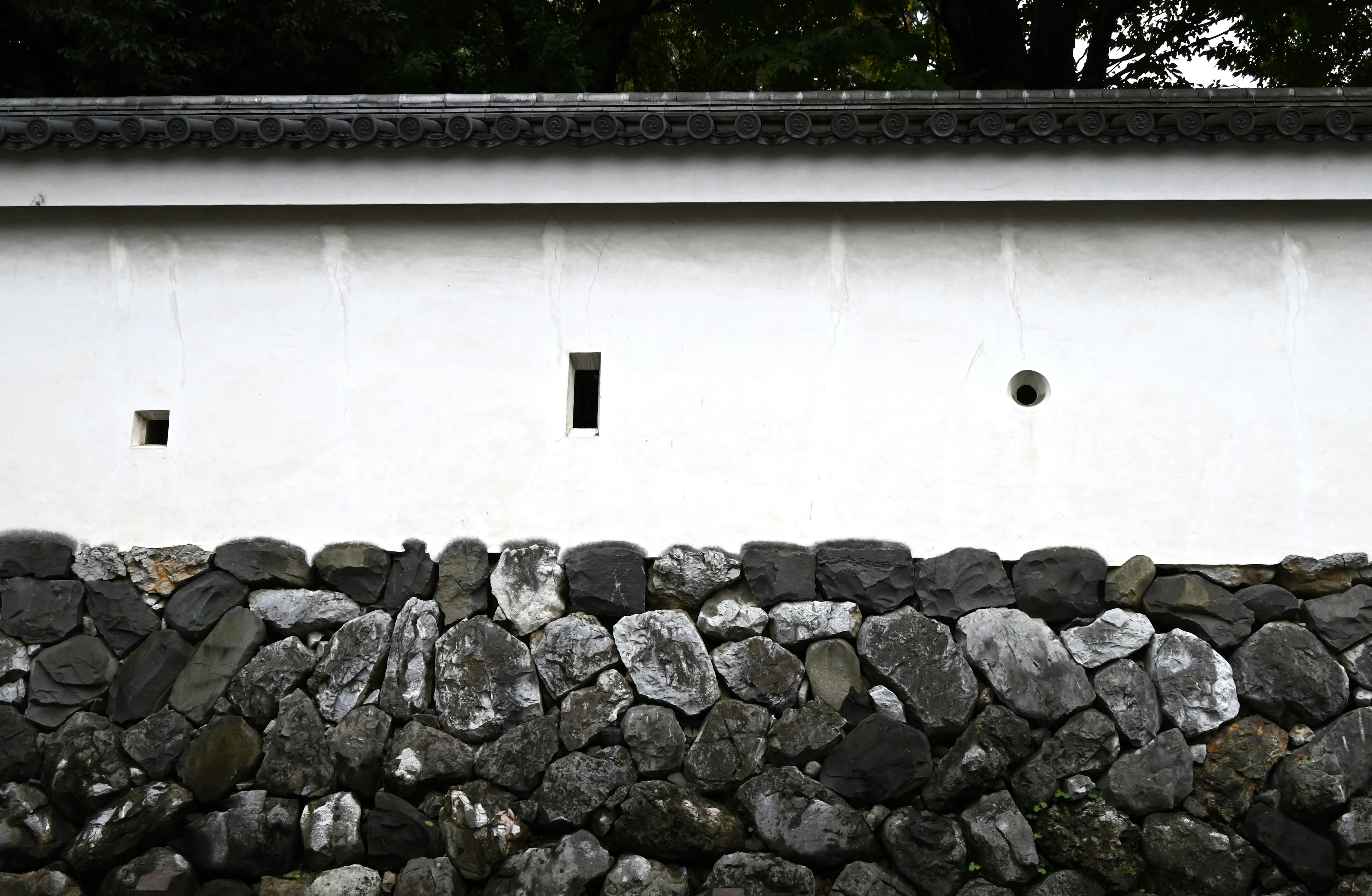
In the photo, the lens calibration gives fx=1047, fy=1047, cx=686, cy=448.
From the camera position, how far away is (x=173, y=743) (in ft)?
19.4

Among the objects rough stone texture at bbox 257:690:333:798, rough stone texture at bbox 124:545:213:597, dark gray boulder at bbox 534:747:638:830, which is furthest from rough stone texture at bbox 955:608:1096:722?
rough stone texture at bbox 124:545:213:597

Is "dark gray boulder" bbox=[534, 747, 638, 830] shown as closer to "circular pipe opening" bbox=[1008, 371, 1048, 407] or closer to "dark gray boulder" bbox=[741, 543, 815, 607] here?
"dark gray boulder" bbox=[741, 543, 815, 607]

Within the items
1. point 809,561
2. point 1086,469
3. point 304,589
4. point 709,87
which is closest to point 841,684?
point 809,561

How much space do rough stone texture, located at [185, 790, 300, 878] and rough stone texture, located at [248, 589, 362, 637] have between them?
99 centimetres

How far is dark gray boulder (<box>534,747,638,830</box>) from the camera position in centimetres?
573

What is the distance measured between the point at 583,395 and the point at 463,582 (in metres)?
1.44

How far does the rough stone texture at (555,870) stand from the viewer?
5637 millimetres

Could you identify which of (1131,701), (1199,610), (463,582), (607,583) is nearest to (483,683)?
(463,582)

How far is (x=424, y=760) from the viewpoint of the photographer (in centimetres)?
580

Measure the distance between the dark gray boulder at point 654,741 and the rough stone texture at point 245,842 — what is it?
6.39 feet

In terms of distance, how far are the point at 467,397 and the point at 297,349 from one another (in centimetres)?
109

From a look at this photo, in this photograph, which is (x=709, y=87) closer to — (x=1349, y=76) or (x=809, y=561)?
(x=1349, y=76)

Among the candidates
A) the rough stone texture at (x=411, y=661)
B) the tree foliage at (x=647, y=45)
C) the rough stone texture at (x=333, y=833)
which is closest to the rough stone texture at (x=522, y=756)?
the rough stone texture at (x=411, y=661)

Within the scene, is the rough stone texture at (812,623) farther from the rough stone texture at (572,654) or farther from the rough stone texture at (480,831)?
the rough stone texture at (480,831)
